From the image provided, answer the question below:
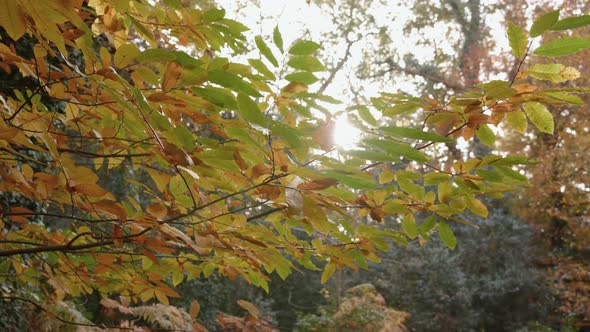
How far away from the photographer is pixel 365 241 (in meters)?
1.21

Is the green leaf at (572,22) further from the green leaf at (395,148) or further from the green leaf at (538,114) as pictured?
the green leaf at (395,148)

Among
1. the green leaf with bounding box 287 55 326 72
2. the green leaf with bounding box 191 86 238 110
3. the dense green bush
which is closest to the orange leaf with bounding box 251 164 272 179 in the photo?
the green leaf with bounding box 191 86 238 110

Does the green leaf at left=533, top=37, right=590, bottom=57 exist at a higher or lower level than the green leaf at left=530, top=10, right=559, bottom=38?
lower

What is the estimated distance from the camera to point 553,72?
33.7 inches

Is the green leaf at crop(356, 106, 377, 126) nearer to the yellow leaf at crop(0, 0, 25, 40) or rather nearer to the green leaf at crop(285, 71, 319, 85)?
the green leaf at crop(285, 71, 319, 85)

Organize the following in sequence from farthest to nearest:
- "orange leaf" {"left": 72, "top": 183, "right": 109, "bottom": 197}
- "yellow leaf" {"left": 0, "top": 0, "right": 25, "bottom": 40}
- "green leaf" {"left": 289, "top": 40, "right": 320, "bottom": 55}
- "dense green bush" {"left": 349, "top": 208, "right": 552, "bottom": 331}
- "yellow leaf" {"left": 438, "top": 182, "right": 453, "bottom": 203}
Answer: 1. "dense green bush" {"left": 349, "top": 208, "right": 552, "bottom": 331}
2. "yellow leaf" {"left": 438, "top": 182, "right": 453, "bottom": 203}
3. "green leaf" {"left": 289, "top": 40, "right": 320, "bottom": 55}
4. "orange leaf" {"left": 72, "top": 183, "right": 109, "bottom": 197}
5. "yellow leaf" {"left": 0, "top": 0, "right": 25, "bottom": 40}

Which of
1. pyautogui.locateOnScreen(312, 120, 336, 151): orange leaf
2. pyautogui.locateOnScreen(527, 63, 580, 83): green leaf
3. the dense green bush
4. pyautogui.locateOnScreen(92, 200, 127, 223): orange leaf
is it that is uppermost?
the dense green bush

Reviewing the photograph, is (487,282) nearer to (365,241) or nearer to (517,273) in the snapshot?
(517,273)

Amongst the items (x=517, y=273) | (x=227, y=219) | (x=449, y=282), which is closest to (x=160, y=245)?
(x=227, y=219)

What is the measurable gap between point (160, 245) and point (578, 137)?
8.93 metres

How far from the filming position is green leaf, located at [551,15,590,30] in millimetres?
679

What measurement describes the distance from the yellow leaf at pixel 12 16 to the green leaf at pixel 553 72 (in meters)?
0.76

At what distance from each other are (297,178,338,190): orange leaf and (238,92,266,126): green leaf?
115 mm

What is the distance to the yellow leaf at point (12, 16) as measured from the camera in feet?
1.84
